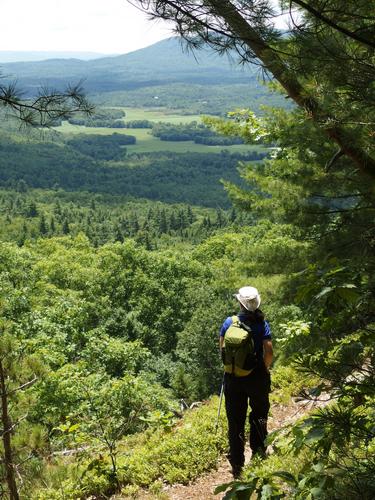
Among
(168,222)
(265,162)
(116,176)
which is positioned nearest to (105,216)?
(168,222)

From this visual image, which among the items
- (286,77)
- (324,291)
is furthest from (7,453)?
(286,77)

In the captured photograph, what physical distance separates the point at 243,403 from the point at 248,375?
0.95 feet

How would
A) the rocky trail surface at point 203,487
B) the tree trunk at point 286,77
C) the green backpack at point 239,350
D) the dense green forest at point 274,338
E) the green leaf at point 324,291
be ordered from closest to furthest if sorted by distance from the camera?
1. the green leaf at point 324,291
2. the dense green forest at point 274,338
3. the tree trunk at point 286,77
4. the green backpack at point 239,350
5. the rocky trail surface at point 203,487

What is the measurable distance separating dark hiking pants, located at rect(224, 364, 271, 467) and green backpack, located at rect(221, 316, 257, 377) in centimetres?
12

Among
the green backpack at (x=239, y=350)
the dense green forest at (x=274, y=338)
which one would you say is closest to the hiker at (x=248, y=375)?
the green backpack at (x=239, y=350)

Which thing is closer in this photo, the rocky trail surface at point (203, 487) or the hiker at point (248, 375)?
the hiker at point (248, 375)

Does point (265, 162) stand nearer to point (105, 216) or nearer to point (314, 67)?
point (314, 67)

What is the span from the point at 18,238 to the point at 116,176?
8622 cm

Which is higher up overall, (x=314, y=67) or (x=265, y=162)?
(x=314, y=67)

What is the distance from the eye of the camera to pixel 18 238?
209 ft

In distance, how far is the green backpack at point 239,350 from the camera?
4074 millimetres

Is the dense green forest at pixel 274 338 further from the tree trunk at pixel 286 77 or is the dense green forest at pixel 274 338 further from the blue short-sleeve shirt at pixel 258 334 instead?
the blue short-sleeve shirt at pixel 258 334

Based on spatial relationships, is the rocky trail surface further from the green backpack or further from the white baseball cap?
the white baseball cap

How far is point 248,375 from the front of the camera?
4.26 meters
